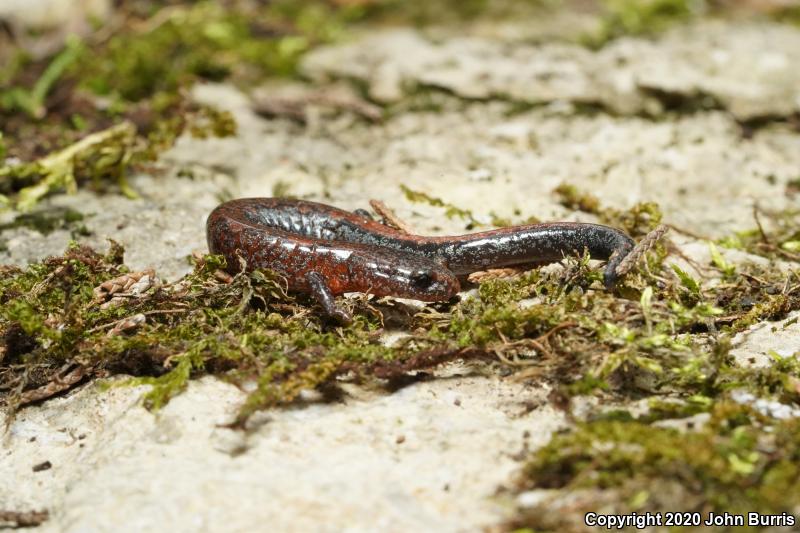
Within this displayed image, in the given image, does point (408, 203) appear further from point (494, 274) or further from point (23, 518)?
point (23, 518)

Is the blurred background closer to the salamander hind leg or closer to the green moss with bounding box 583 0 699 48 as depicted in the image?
the green moss with bounding box 583 0 699 48

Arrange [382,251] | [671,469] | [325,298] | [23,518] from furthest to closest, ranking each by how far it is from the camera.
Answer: [382,251]
[325,298]
[23,518]
[671,469]

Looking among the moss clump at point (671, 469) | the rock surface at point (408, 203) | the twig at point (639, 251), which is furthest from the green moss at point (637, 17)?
the moss clump at point (671, 469)

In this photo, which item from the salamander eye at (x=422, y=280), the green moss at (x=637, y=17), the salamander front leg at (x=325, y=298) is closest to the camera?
the salamander front leg at (x=325, y=298)

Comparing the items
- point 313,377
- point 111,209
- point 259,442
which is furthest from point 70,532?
point 111,209

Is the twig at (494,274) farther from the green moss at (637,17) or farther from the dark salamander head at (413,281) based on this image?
the green moss at (637,17)

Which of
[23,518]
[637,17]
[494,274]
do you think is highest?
[637,17]

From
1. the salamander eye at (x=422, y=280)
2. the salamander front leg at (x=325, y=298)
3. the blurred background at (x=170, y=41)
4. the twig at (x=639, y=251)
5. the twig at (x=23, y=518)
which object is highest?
the blurred background at (x=170, y=41)

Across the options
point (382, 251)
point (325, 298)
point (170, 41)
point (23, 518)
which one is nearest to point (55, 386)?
point (23, 518)

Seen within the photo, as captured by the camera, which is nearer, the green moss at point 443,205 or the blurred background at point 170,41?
the green moss at point 443,205
